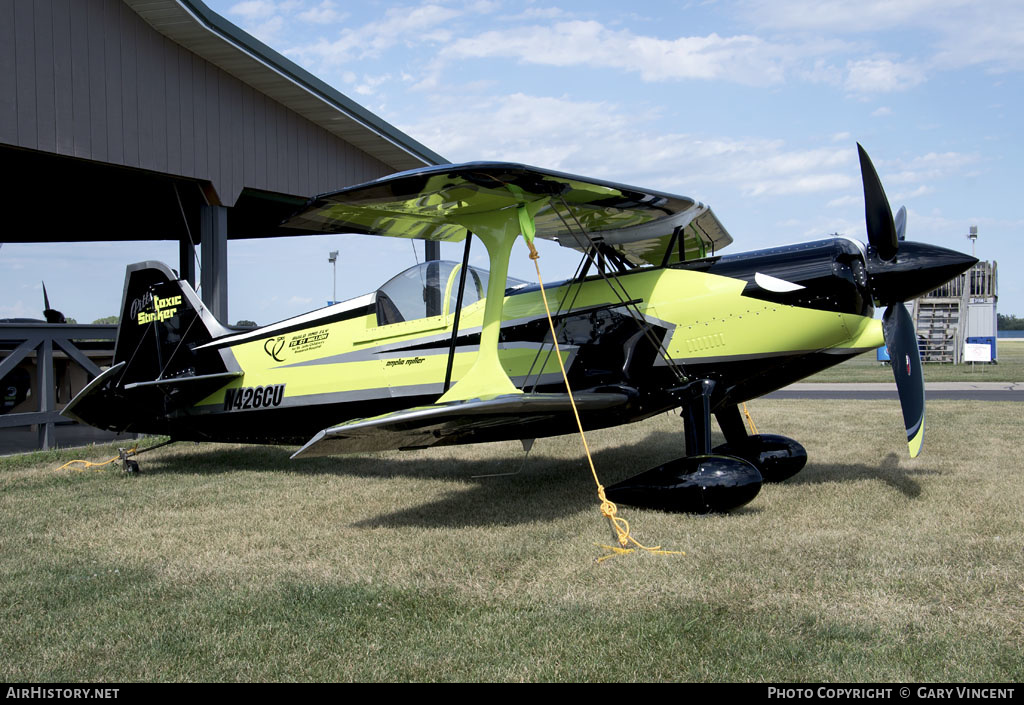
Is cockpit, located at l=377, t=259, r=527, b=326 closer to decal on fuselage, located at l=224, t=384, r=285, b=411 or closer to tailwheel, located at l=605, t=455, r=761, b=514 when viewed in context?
decal on fuselage, located at l=224, t=384, r=285, b=411

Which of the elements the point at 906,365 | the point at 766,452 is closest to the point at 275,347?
the point at 766,452

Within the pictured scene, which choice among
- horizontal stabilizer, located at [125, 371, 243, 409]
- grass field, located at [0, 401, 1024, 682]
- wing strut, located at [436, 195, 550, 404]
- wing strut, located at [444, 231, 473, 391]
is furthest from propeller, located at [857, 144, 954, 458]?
horizontal stabilizer, located at [125, 371, 243, 409]

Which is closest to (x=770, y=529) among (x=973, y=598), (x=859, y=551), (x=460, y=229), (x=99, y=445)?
(x=859, y=551)

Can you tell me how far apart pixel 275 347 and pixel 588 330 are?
140 inches

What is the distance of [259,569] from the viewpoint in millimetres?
4945

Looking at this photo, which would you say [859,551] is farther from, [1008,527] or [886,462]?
[886,462]

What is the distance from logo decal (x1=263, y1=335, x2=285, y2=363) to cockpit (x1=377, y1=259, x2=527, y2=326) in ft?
4.46

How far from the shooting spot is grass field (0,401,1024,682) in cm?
344

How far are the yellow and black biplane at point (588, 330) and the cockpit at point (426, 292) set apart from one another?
16 millimetres

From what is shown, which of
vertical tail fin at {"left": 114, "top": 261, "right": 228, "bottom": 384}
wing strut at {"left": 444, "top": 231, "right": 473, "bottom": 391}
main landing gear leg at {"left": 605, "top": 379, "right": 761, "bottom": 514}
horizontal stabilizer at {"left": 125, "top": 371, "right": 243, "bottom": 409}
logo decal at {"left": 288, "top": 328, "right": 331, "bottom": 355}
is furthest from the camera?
vertical tail fin at {"left": 114, "top": 261, "right": 228, "bottom": 384}

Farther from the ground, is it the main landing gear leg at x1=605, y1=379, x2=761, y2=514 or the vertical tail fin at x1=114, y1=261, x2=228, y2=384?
the vertical tail fin at x1=114, y1=261, x2=228, y2=384

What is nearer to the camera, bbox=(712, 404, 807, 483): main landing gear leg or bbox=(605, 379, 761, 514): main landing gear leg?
bbox=(605, 379, 761, 514): main landing gear leg

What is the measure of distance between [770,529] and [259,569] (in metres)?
3.59

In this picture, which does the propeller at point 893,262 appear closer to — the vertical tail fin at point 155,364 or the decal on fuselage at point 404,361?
the decal on fuselage at point 404,361
